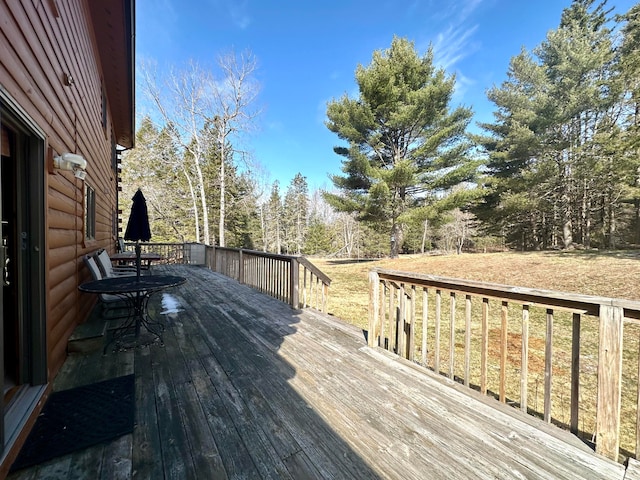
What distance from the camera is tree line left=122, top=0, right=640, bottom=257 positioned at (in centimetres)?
1283

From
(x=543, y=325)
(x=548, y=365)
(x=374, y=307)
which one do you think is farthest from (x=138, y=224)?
(x=543, y=325)

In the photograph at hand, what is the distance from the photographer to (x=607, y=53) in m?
13.6

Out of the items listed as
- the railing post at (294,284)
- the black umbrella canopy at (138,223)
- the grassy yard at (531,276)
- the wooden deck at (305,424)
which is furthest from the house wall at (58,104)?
the grassy yard at (531,276)

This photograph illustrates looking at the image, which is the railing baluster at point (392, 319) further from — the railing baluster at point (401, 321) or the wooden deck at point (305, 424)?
the wooden deck at point (305, 424)

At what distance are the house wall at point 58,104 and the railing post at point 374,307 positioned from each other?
9.21ft

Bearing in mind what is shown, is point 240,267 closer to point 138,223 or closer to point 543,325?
point 138,223

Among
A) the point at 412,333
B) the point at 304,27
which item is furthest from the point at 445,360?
the point at 304,27

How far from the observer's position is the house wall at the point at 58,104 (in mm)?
1819

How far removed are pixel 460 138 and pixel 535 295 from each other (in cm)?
1434

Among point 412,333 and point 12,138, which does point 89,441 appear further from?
point 412,333

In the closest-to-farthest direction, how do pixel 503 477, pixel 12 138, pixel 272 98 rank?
1. pixel 503 477
2. pixel 12 138
3. pixel 272 98

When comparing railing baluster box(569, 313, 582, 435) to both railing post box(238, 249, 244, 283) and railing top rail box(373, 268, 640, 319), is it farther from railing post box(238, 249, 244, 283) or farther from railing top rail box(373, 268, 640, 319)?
railing post box(238, 249, 244, 283)

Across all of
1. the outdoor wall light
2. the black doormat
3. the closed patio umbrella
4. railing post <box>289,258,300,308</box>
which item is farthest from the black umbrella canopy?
railing post <box>289,258,300,308</box>

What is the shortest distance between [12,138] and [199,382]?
2265 mm
